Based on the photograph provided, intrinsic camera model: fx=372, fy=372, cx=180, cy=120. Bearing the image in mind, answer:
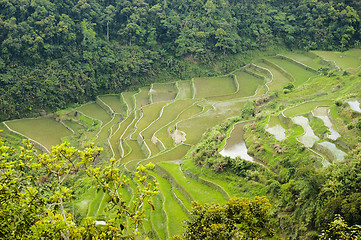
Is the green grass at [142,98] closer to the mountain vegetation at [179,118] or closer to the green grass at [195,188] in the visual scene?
the mountain vegetation at [179,118]

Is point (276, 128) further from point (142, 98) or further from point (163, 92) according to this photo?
→ point (163, 92)

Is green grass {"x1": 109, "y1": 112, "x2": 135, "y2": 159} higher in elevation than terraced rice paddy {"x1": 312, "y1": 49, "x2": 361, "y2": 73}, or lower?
lower

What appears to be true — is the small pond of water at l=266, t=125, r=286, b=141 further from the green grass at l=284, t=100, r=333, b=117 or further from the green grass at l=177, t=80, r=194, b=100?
the green grass at l=177, t=80, r=194, b=100

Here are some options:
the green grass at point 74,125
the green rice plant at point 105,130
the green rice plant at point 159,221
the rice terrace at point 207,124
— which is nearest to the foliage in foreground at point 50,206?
the rice terrace at point 207,124

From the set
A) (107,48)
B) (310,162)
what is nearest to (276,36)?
(107,48)

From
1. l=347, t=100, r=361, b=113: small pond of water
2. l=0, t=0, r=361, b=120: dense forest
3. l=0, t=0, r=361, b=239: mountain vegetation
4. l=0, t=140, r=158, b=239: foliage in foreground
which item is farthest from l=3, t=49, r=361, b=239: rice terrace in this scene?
l=0, t=140, r=158, b=239: foliage in foreground

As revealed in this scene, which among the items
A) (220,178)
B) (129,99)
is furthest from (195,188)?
(129,99)
